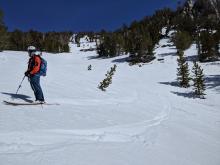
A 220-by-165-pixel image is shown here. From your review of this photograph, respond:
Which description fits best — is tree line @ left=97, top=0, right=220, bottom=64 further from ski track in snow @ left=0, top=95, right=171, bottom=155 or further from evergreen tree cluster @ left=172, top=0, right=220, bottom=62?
ski track in snow @ left=0, top=95, right=171, bottom=155

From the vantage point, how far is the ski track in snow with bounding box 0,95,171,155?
611 cm

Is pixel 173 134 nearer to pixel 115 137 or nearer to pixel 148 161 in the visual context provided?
pixel 115 137

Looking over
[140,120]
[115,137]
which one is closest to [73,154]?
[115,137]

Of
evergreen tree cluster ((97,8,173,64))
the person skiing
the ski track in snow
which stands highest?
evergreen tree cluster ((97,8,173,64))

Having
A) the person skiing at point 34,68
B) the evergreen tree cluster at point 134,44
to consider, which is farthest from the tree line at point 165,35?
the person skiing at point 34,68

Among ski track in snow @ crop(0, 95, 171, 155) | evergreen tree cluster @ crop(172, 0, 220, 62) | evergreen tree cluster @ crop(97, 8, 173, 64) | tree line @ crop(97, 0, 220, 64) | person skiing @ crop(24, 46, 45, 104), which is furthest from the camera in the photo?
evergreen tree cluster @ crop(97, 8, 173, 64)

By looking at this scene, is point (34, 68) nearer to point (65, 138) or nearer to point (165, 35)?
point (65, 138)

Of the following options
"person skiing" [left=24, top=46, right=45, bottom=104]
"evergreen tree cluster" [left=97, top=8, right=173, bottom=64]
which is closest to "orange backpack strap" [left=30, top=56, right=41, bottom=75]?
"person skiing" [left=24, top=46, right=45, bottom=104]

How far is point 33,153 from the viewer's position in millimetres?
5770

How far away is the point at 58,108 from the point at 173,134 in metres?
4.42

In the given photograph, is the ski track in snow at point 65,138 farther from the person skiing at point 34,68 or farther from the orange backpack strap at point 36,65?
the orange backpack strap at point 36,65

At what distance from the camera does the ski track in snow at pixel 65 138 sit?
20.1 ft

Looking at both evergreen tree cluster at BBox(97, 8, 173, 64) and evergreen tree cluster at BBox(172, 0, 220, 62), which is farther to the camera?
evergreen tree cluster at BBox(97, 8, 173, 64)

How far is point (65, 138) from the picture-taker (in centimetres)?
719
